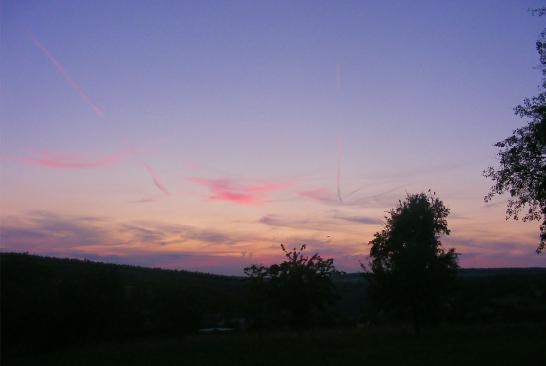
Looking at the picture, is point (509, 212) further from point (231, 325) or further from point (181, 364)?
point (231, 325)

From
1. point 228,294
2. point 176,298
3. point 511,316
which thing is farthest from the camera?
point 228,294

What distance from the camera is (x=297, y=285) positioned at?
41.5 metres

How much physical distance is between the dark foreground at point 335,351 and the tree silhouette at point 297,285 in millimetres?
2504

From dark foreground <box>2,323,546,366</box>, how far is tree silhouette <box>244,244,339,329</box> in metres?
2.50

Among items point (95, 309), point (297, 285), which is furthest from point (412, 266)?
point (95, 309)

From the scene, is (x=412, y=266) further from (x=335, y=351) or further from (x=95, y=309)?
(x=95, y=309)

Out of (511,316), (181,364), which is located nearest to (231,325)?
(511,316)

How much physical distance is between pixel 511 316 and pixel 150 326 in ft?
121

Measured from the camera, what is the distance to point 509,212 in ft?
77.7

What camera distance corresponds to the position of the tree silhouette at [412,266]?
40594 mm

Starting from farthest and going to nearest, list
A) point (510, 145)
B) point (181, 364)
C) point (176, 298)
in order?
1. point (176, 298)
2. point (181, 364)
3. point (510, 145)

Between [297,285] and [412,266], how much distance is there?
28.1ft

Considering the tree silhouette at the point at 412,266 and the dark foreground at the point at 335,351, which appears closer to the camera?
the dark foreground at the point at 335,351

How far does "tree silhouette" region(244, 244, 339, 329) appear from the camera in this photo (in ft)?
137
